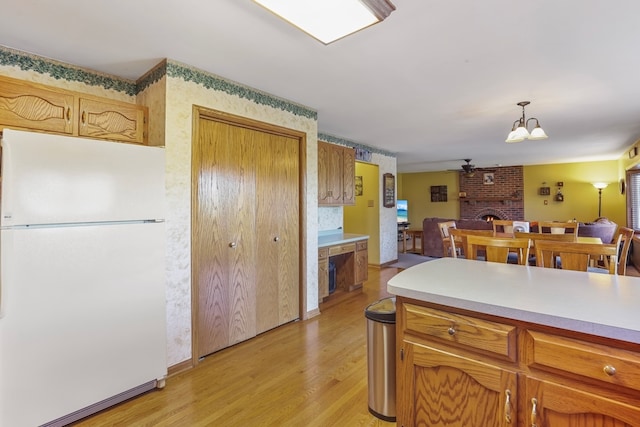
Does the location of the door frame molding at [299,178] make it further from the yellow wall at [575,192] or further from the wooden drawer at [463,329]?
the yellow wall at [575,192]

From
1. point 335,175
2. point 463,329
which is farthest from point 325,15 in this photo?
point 335,175

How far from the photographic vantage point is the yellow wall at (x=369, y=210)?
615 cm

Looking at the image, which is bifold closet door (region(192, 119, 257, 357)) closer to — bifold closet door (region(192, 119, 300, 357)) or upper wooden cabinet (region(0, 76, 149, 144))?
bifold closet door (region(192, 119, 300, 357))

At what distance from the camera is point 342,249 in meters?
4.28

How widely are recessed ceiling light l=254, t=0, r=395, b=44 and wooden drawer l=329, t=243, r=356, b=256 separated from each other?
2765mm

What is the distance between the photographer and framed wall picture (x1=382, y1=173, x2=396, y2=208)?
6.20 meters

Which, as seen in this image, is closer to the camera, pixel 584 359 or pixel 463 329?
pixel 584 359

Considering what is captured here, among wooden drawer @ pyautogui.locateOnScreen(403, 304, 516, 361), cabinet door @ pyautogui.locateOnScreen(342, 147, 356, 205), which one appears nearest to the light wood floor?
wooden drawer @ pyautogui.locateOnScreen(403, 304, 516, 361)

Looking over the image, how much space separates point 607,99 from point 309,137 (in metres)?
3.10

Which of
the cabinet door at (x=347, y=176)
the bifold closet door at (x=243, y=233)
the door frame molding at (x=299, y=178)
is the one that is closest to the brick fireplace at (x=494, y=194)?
the cabinet door at (x=347, y=176)

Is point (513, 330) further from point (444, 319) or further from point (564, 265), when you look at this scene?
point (564, 265)

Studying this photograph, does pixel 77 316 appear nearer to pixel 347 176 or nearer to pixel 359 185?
pixel 347 176

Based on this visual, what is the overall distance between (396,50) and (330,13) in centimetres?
83

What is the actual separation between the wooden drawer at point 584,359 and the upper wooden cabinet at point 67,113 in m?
2.75
